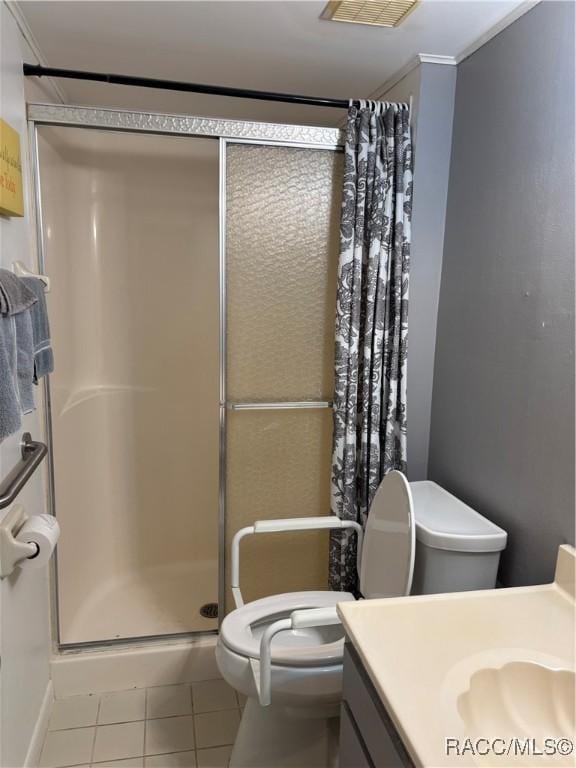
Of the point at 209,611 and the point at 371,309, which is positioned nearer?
the point at 371,309

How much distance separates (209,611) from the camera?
2400 millimetres

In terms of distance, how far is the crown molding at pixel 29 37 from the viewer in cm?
151

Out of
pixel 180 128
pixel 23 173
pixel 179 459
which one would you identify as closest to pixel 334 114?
pixel 180 128

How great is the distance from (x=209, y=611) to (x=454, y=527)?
134cm

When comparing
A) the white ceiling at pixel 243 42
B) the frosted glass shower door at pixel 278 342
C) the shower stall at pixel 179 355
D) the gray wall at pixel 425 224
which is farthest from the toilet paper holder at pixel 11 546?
the white ceiling at pixel 243 42

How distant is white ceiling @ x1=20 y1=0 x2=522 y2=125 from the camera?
1525 mm

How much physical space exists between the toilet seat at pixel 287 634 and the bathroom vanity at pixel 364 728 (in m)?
0.32

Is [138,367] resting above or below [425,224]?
below

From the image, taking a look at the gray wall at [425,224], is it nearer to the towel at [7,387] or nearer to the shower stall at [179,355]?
the shower stall at [179,355]

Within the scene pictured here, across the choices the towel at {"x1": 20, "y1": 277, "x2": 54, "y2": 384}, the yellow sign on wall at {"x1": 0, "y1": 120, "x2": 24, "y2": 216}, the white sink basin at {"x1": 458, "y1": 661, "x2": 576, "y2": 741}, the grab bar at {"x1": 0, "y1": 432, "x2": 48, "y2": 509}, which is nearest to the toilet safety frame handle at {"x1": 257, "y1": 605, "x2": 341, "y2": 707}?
the white sink basin at {"x1": 458, "y1": 661, "x2": 576, "y2": 741}

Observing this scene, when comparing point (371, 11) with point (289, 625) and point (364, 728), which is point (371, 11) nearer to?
point (289, 625)

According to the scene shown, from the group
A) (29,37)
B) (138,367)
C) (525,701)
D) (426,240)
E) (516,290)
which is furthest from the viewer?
(138,367)

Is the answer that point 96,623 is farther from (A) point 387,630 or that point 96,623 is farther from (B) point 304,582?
(A) point 387,630

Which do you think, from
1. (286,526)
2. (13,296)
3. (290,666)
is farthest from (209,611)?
(13,296)
